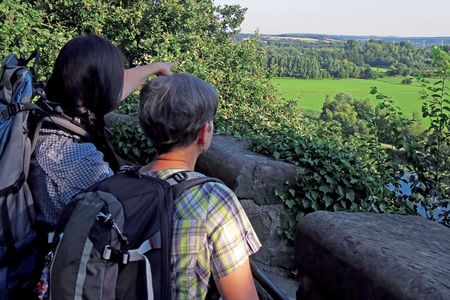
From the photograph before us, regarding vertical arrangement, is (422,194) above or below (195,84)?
below

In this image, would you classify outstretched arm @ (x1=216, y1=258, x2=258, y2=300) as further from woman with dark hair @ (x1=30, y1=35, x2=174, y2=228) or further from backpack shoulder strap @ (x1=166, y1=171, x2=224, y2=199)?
woman with dark hair @ (x1=30, y1=35, x2=174, y2=228)

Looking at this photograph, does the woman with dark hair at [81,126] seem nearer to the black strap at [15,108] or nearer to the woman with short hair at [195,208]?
the black strap at [15,108]

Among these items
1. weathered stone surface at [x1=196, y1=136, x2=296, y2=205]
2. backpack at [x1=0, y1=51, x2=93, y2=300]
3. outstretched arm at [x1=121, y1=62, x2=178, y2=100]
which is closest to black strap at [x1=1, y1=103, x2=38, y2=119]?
backpack at [x1=0, y1=51, x2=93, y2=300]

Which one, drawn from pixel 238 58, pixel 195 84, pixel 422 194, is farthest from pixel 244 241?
pixel 238 58

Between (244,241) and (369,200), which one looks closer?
(244,241)

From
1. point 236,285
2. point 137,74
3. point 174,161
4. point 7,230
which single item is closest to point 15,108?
point 7,230

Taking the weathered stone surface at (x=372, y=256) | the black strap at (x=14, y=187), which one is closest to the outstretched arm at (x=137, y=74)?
the black strap at (x=14, y=187)

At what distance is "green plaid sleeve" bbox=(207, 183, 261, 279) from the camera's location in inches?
62.9

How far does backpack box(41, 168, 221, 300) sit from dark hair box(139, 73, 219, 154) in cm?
19

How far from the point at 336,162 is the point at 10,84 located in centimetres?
267

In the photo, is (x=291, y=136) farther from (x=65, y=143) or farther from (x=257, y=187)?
(x=65, y=143)

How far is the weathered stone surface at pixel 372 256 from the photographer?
1681 mm

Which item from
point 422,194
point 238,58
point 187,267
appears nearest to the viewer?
point 187,267

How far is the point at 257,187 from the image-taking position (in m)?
4.08
